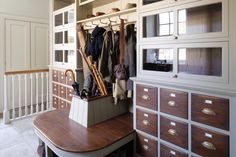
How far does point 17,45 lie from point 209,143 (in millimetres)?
4537

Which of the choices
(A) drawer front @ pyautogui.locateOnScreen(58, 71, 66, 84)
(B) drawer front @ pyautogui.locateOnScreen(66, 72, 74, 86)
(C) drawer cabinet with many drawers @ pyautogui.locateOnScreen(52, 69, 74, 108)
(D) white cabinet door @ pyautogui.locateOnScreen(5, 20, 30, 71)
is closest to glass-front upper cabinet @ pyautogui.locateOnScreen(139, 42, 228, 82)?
(B) drawer front @ pyautogui.locateOnScreen(66, 72, 74, 86)

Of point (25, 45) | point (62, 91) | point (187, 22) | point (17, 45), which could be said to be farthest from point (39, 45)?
point (187, 22)

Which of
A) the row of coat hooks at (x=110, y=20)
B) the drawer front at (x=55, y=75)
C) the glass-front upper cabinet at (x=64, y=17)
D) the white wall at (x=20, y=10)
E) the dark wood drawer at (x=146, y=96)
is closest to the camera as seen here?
the dark wood drawer at (x=146, y=96)

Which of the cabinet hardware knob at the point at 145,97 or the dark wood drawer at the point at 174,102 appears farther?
the cabinet hardware knob at the point at 145,97

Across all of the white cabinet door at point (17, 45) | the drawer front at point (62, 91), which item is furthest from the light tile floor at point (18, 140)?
the white cabinet door at point (17, 45)

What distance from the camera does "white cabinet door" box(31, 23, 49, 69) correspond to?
4742 mm

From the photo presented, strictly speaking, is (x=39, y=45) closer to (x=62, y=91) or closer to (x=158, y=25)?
(x=62, y=91)

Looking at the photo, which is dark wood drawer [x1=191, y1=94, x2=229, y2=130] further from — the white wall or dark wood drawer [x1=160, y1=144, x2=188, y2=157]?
the white wall

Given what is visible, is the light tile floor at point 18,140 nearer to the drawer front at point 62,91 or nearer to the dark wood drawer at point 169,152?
the drawer front at point 62,91

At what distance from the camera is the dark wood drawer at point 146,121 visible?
2.01m

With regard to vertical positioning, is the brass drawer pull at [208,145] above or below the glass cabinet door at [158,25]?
below

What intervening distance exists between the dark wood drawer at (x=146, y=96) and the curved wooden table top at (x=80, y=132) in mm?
407

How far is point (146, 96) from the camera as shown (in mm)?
2072

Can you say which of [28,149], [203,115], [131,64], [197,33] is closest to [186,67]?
[197,33]
